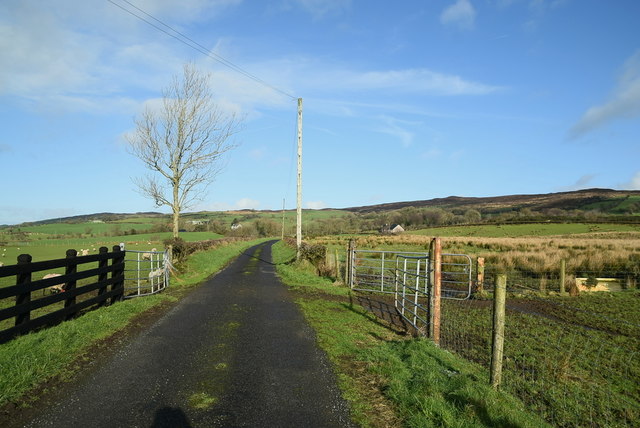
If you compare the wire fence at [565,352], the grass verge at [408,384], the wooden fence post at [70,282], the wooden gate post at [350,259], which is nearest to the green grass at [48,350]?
the wooden fence post at [70,282]

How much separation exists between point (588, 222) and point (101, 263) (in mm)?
81094

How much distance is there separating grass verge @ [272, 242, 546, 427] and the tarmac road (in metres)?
0.33

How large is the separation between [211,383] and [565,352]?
287 inches

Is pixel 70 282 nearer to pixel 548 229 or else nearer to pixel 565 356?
pixel 565 356

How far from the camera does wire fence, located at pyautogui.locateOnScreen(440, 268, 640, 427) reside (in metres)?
5.57

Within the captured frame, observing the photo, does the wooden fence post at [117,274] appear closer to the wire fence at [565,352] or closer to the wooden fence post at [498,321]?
the wire fence at [565,352]

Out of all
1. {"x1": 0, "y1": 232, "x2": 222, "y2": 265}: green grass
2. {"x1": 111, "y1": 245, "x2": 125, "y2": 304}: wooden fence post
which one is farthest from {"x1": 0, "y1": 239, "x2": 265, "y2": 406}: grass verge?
{"x1": 0, "y1": 232, "x2": 222, "y2": 265}: green grass

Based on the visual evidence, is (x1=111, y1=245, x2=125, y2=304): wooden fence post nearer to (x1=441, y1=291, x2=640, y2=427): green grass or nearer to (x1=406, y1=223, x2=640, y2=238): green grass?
(x1=441, y1=291, x2=640, y2=427): green grass

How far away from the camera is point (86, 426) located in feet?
12.8

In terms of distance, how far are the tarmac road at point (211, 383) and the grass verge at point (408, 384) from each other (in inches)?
13.0

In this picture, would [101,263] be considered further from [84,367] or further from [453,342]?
[453,342]

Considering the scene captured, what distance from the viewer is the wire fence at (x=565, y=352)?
557 cm

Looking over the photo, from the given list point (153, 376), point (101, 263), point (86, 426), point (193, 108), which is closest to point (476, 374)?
point (153, 376)

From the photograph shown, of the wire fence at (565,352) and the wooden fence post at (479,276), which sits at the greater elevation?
the wooden fence post at (479,276)
